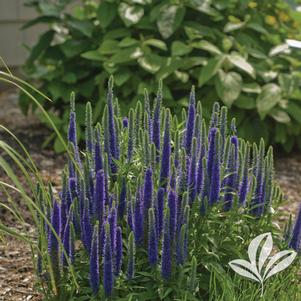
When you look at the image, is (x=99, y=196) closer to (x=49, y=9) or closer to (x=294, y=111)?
(x=294, y=111)

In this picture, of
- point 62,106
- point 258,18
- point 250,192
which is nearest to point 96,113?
point 62,106

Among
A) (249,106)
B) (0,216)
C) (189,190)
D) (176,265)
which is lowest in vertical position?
(0,216)

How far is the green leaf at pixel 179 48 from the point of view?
194 inches

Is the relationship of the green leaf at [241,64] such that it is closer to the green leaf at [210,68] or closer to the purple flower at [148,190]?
the green leaf at [210,68]

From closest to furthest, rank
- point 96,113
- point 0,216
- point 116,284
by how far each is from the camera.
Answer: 1. point 116,284
2. point 0,216
3. point 96,113

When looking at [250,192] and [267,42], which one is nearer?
[250,192]

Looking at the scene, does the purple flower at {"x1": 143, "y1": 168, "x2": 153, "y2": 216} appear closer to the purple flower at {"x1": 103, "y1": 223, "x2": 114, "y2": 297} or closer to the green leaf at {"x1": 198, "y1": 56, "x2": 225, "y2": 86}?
the purple flower at {"x1": 103, "y1": 223, "x2": 114, "y2": 297}

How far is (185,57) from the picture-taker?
509cm

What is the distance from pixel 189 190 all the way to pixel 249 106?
2.59 meters

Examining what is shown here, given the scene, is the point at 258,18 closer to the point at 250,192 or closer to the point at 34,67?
the point at 34,67

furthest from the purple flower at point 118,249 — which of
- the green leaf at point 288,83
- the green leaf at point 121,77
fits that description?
the green leaf at point 288,83

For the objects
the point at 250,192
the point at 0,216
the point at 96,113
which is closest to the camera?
the point at 250,192

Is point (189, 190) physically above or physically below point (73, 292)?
above

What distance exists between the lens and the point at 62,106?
18.2ft
